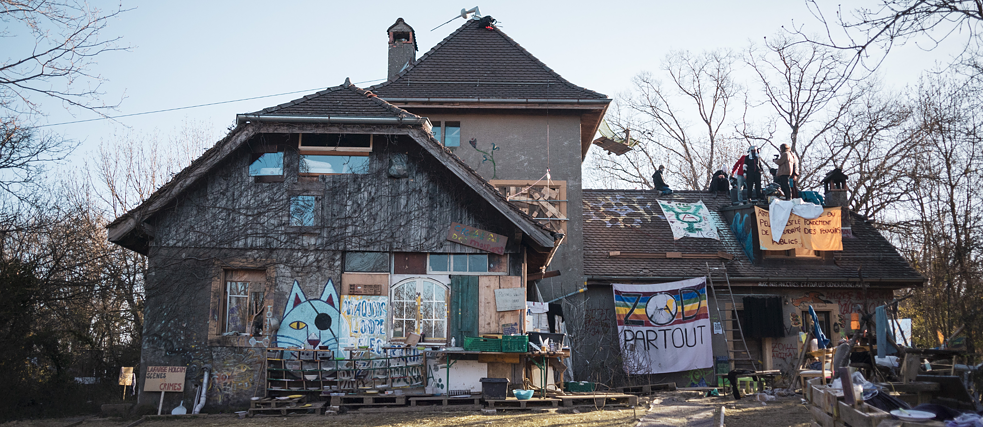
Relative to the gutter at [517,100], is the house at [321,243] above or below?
below

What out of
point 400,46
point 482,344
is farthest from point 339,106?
point 400,46

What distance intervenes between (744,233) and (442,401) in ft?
38.0

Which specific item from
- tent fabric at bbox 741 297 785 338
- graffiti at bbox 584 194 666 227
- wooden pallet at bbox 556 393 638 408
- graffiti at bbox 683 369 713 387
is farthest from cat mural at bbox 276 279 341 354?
tent fabric at bbox 741 297 785 338

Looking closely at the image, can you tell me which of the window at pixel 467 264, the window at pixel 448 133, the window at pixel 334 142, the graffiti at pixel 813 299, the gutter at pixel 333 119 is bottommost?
the graffiti at pixel 813 299

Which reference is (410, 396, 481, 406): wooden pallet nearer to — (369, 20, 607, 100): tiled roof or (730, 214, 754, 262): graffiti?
(369, 20, 607, 100): tiled roof

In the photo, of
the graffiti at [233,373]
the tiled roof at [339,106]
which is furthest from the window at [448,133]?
the graffiti at [233,373]

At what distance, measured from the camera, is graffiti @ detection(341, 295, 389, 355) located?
44.4 ft

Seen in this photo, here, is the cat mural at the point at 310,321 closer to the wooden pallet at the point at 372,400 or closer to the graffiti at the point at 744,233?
the wooden pallet at the point at 372,400

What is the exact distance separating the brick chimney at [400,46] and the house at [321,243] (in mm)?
8573

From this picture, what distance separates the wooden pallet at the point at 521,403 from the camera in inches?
489

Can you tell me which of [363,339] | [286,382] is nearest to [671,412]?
[363,339]

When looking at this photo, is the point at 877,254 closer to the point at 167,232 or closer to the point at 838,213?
the point at 838,213

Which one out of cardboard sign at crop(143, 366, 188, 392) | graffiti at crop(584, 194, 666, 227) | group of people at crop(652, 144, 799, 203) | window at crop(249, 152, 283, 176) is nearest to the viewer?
cardboard sign at crop(143, 366, 188, 392)

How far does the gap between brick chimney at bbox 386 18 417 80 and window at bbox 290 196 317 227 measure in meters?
9.85
